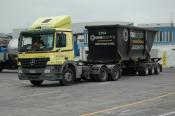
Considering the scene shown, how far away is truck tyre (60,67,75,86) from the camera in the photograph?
2414cm

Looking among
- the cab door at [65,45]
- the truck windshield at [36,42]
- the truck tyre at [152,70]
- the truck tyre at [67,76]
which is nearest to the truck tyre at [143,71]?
the truck tyre at [152,70]

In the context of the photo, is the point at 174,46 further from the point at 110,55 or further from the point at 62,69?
the point at 62,69

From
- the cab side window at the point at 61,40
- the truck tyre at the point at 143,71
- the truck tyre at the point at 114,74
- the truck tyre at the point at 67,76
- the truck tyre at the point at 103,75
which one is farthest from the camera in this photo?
the truck tyre at the point at 143,71

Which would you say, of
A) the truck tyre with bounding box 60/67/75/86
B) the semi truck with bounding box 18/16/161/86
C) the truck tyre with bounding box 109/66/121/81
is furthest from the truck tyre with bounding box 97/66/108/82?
the truck tyre with bounding box 60/67/75/86

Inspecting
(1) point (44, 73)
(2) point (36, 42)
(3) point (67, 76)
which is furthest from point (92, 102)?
(2) point (36, 42)

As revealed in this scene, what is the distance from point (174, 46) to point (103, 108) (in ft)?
128

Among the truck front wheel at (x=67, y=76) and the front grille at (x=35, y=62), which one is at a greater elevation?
the front grille at (x=35, y=62)

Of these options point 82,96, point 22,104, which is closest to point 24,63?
point 82,96

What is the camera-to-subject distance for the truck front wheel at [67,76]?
79.2ft

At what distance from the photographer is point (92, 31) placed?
3005 centimetres

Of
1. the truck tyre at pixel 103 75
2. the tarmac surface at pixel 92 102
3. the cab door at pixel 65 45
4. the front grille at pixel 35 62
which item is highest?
the cab door at pixel 65 45

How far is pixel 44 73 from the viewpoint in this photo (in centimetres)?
2342

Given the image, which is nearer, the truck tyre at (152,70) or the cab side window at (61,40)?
the cab side window at (61,40)

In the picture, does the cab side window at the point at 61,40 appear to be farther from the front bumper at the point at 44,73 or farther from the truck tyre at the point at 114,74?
the truck tyre at the point at 114,74
